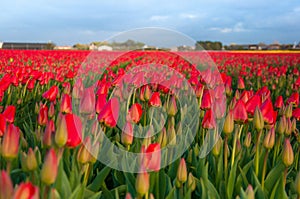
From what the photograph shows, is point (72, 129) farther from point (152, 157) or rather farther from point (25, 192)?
point (25, 192)

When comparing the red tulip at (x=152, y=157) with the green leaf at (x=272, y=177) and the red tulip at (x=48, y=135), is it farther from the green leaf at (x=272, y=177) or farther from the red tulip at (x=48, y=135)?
the green leaf at (x=272, y=177)

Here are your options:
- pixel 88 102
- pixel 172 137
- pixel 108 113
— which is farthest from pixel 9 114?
pixel 172 137

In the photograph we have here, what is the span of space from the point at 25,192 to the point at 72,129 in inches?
19.4

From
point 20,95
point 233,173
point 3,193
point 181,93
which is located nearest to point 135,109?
point 233,173

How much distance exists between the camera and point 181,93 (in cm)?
338

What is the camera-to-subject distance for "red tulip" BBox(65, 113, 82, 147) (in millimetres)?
1324

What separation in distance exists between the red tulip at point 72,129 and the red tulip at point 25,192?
17.5 inches

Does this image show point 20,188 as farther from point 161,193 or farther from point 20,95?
point 20,95

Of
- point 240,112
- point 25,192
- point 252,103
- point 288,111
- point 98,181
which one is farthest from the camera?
point 288,111

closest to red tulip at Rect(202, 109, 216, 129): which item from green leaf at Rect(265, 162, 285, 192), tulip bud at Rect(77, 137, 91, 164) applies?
green leaf at Rect(265, 162, 285, 192)

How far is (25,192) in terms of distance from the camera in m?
0.87

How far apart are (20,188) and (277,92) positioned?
5058 millimetres

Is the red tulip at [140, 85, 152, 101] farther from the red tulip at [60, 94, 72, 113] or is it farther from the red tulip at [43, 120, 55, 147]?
the red tulip at [43, 120, 55, 147]

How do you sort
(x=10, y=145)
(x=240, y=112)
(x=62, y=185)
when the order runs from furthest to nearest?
(x=240, y=112) → (x=62, y=185) → (x=10, y=145)
